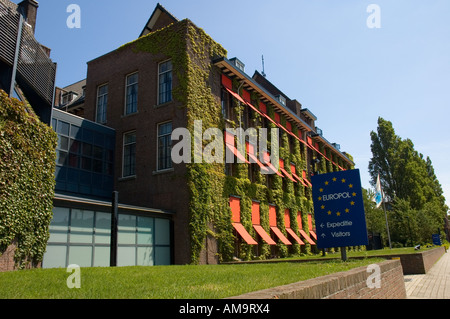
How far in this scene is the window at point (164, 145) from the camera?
70.3 ft

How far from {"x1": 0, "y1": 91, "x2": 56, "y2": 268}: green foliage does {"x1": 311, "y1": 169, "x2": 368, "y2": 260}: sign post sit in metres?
10.3

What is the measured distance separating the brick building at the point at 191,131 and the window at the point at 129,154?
66 mm

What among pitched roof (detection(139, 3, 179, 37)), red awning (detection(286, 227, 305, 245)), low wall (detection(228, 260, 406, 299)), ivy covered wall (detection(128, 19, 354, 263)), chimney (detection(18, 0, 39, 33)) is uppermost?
pitched roof (detection(139, 3, 179, 37))

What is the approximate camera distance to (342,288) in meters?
5.39

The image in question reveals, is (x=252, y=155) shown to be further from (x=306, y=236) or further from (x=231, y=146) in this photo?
(x=306, y=236)

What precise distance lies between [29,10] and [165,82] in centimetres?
990

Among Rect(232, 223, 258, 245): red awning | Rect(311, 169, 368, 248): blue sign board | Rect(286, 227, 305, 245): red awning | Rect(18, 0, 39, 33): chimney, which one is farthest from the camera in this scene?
Rect(286, 227, 305, 245): red awning

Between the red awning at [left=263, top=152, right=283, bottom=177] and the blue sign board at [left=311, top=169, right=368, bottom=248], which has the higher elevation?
the red awning at [left=263, top=152, right=283, bottom=177]

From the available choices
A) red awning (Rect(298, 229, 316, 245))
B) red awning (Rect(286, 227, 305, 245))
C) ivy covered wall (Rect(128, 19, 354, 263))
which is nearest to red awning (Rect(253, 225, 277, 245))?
ivy covered wall (Rect(128, 19, 354, 263))

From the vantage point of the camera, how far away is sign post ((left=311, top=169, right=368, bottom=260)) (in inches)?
496

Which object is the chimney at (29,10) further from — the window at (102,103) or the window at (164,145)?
the window at (164,145)

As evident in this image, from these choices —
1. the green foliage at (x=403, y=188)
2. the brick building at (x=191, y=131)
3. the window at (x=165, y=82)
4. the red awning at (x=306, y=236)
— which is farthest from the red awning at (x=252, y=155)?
the green foliage at (x=403, y=188)

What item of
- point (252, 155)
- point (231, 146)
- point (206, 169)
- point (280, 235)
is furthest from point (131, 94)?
point (280, 235)

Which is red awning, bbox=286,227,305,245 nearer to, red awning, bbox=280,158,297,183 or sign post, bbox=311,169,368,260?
red awning, bbox=280,158,297,183
